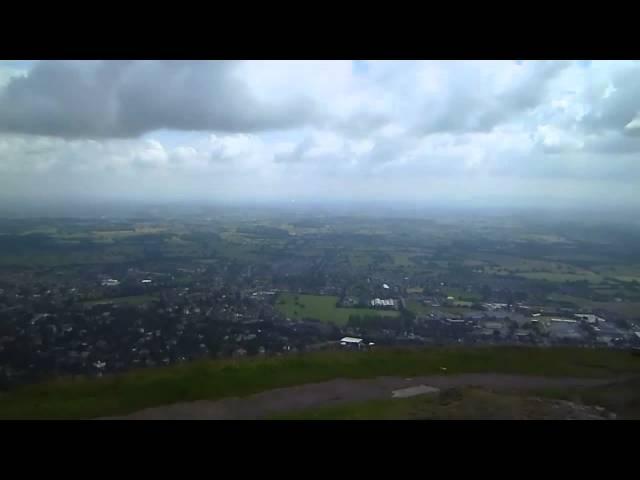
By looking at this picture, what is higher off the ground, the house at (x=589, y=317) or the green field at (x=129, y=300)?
the green field at (x=129, y=300)

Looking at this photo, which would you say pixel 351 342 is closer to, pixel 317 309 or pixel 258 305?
pixel 317 309

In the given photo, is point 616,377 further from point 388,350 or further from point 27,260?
point 27,260

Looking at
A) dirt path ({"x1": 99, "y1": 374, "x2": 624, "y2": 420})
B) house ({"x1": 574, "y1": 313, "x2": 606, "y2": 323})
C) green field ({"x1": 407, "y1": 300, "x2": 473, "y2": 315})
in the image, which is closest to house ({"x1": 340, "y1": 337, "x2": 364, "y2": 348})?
dirt path ({"x1": 99, "y1": 374, "x2": 624, "y2": 420})

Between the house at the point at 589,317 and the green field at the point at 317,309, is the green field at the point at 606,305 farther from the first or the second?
the green field at the point at 317,309

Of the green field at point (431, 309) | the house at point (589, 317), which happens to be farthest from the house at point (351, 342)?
the house at point (589, 317)
